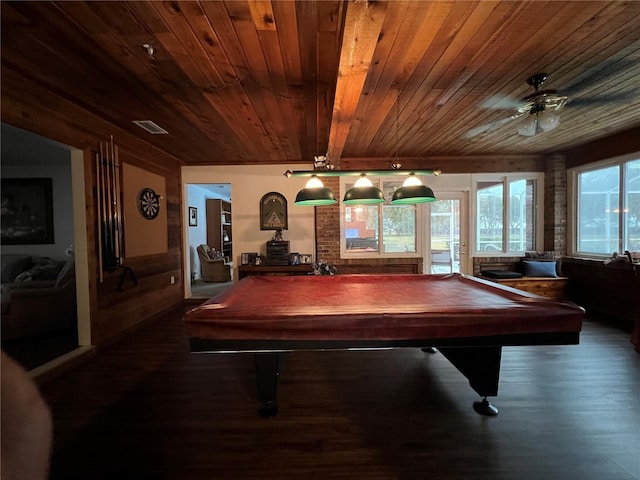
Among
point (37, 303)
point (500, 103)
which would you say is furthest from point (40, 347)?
point (500, 103)

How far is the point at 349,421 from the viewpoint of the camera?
197 centimetres

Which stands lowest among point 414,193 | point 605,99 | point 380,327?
point 380,327

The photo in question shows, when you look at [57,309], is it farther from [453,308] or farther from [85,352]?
[453,308]

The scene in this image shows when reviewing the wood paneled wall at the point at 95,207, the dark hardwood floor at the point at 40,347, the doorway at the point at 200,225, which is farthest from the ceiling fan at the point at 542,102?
the doorway at the point at 200,225

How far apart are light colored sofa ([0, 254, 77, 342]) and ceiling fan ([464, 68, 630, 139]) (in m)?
5.43

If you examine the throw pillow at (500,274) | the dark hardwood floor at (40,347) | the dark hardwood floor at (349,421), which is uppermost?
the throw pillow at (500,274)

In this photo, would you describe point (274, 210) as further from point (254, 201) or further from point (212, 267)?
point (212, 267)

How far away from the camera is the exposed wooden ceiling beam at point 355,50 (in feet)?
4.61

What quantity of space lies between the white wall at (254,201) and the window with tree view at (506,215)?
122 inches

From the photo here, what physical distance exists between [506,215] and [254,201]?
178 inches

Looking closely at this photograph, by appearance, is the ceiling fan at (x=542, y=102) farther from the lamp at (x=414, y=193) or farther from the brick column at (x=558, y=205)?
the brick column at (x=558, y=205)

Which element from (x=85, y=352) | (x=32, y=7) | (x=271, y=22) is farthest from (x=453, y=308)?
(x=85, y=352)

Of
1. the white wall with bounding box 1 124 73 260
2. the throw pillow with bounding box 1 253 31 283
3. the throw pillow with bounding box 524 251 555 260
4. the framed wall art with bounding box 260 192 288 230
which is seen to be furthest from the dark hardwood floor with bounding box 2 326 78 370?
the throw pillow with bounding box 524 251 555 260

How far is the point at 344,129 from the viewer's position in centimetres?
278
